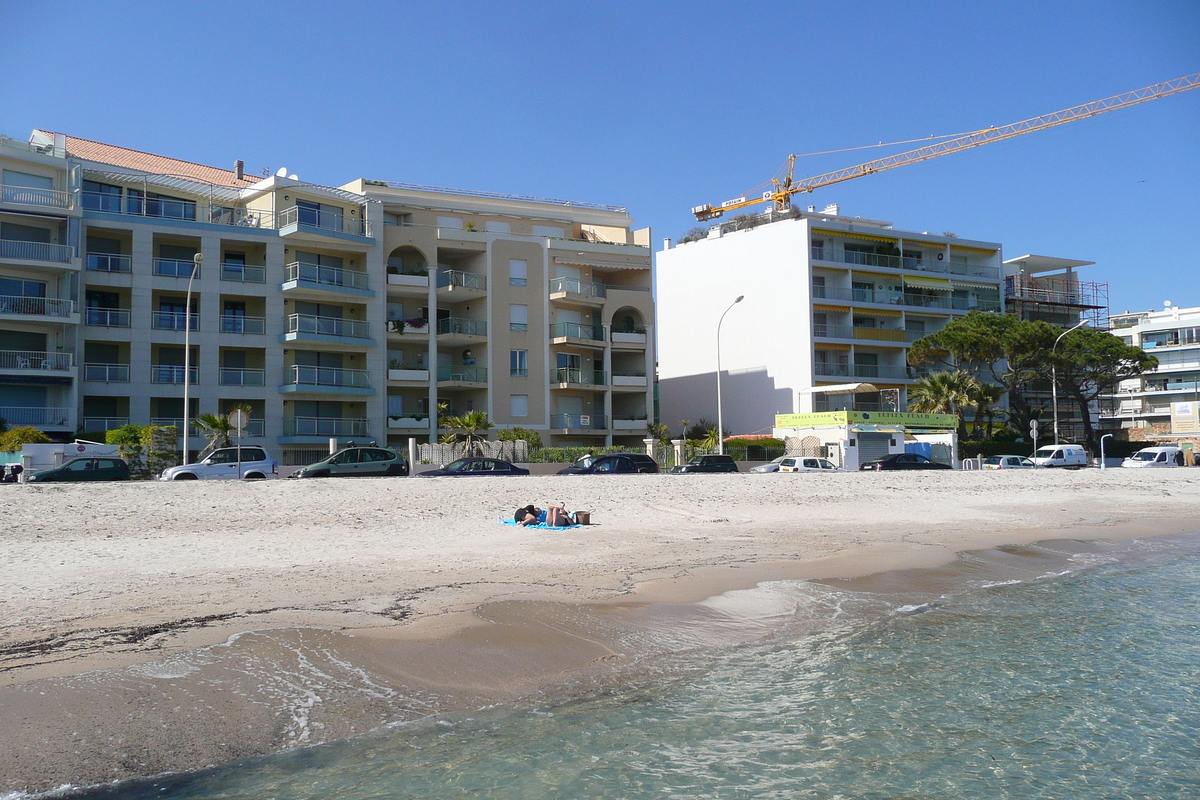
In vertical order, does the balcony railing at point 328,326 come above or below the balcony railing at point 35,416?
above

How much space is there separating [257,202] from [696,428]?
3334 cm

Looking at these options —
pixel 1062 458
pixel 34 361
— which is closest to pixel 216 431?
pixel 34 361

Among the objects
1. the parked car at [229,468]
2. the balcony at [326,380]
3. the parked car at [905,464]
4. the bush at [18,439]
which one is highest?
the balcony at [326,380]

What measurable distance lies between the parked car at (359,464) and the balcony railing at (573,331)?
22.7 m

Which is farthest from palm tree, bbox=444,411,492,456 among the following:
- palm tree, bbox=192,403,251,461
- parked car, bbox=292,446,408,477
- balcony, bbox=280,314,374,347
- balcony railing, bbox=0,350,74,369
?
balcony railing, bbox=0,350,74,369

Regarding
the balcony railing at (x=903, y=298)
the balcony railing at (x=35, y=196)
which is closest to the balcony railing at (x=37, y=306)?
the balcony railing at (x=35, y=196)

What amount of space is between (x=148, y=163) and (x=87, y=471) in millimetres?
32326

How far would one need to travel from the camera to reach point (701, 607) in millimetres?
13133

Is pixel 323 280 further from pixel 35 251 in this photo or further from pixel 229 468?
pixel 229 468

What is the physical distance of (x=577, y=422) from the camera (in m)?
56.8

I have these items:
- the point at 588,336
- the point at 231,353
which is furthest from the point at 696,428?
the point at 231,353

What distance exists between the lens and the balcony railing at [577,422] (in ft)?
185

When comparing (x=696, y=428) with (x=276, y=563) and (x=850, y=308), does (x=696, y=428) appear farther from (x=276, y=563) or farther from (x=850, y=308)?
(x=276, y=563)

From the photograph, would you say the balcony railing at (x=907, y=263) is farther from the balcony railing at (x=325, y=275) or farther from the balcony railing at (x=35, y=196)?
the balcony railing at (x=35, y=196)
